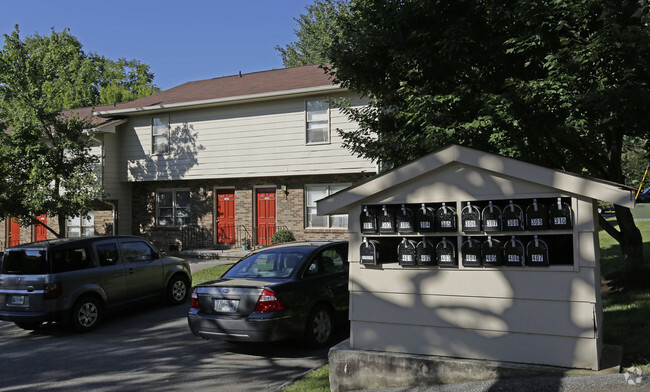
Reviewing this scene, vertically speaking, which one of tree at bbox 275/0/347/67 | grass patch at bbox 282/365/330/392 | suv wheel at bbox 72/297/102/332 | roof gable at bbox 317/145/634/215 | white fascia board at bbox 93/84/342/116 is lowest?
grass patch at bbox 282/365/330/392

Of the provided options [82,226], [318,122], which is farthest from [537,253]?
[82,226]

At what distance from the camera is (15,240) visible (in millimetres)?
24344

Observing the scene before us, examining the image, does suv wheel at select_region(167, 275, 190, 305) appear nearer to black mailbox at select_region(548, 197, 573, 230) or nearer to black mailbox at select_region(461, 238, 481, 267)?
black mailbox at select_region(461, 238, 481, 267)

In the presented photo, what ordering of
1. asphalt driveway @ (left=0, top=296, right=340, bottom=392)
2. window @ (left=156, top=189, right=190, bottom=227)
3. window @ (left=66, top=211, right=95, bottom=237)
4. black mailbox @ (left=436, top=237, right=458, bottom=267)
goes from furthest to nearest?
window @ (left=66, top=211, right=95, bottom=237), window @ (left=156, top=189, right=190, bottom=227), asphalt driveway @ (left=0, top=296, right=340, bottom=392), black mailbox @ (left=436, top=237, right=458, bottom=267)

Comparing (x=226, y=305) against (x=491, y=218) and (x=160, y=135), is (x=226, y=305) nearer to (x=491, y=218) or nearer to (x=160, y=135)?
(x=491, y=218)

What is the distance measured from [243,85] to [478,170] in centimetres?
1644

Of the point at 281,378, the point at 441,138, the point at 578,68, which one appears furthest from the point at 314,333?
the point at 578,68

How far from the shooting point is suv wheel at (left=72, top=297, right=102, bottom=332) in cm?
907

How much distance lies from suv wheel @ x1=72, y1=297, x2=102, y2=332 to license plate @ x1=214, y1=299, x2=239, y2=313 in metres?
3.39

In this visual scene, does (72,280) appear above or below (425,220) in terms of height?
below

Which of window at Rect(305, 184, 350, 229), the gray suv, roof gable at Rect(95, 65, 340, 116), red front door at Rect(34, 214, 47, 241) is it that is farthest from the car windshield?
red front door at Rect(34, 214, 47, 241)

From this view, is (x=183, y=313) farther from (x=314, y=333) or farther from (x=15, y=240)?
(x=15, y=240)

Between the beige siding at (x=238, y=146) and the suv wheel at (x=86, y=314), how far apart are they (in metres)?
8.79

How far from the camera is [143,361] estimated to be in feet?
24.0
